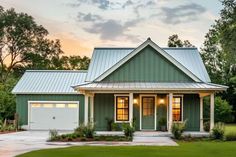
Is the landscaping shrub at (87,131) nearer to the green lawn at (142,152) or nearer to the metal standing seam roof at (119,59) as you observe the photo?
the green lawn at (142,152)

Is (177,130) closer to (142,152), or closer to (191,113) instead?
(191,113)

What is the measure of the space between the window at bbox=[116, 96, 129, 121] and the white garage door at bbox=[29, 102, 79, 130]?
543 cm

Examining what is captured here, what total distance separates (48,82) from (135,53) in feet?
30.5

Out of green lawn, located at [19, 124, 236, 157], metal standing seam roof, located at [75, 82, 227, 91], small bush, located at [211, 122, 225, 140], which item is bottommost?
green lawn, located at [19, 124, 236, 157]

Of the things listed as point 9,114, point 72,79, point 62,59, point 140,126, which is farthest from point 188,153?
point 62,59

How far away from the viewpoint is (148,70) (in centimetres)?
2923

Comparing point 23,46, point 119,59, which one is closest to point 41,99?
point 119,59

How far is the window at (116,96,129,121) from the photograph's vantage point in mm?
29016

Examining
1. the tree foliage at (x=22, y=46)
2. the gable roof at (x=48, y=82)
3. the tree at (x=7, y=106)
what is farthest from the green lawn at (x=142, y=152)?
the tree foliage at (x=22, y=46)

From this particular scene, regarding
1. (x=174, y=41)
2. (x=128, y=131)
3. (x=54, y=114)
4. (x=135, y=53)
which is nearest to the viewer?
(x=128, y=131)

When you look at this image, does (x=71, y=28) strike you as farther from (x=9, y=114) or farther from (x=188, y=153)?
(x=188, y=153)

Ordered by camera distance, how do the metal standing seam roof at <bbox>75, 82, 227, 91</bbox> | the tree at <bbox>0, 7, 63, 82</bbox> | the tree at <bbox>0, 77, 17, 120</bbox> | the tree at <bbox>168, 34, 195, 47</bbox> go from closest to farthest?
the metal standing seam roof at <bbox>75, 82, 227, 91</bbox>
the tree at <bbox>0, 77, 17, 120</bbox>
the tree at <bbox>0, 7, 63, 82</bbox>
the tree at <bbox>168, 34, 195, 47</bbox>

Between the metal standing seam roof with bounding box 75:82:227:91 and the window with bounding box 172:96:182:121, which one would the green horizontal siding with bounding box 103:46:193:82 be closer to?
the metal standing seam roof with bounding box 75:82:227:91

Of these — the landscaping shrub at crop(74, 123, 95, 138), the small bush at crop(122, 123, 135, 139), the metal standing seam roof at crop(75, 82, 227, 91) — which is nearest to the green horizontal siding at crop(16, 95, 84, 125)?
the metal standing seam roof at crop(75, 82, 227, 91)
